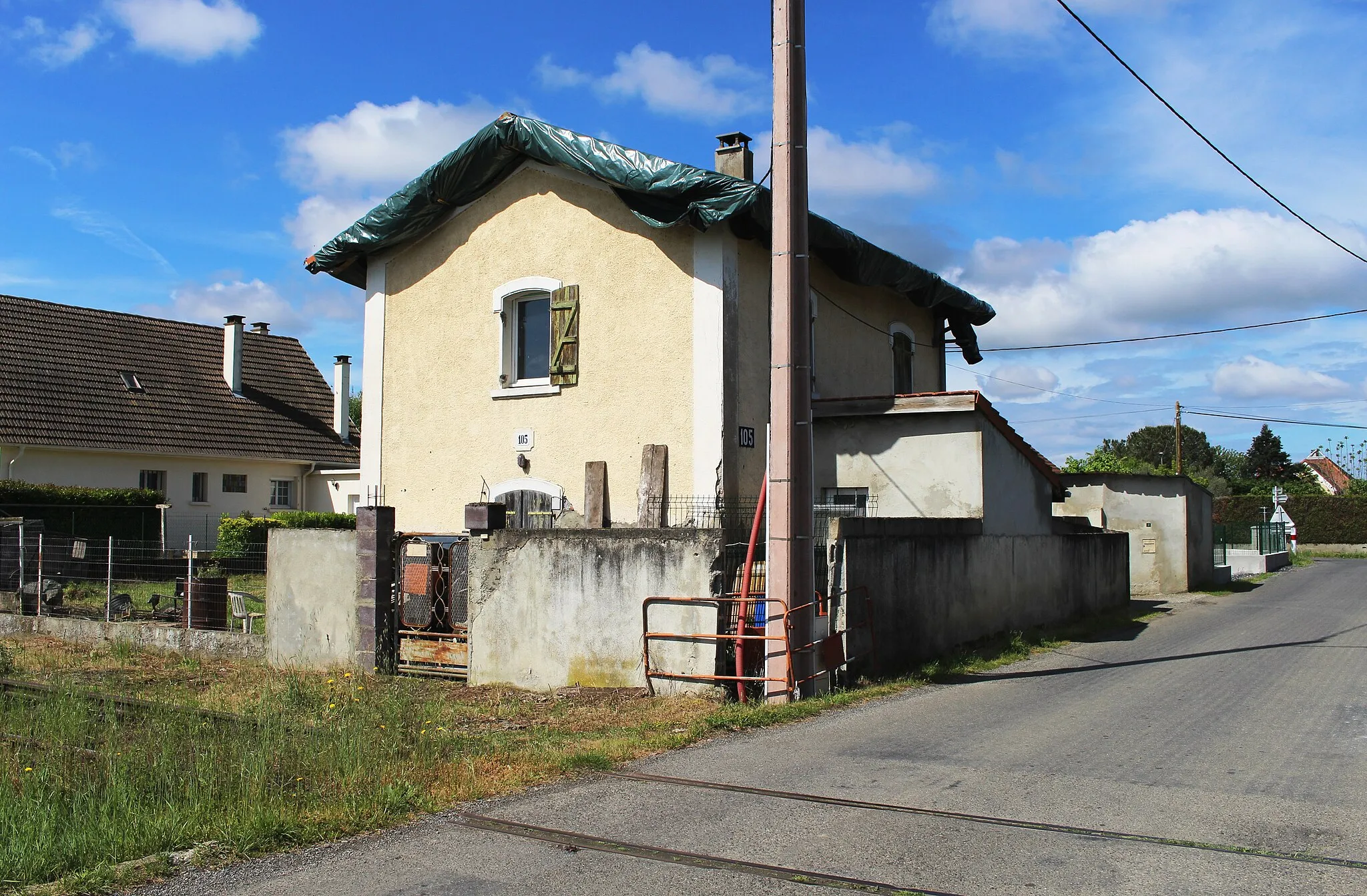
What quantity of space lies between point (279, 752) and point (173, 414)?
2807cm

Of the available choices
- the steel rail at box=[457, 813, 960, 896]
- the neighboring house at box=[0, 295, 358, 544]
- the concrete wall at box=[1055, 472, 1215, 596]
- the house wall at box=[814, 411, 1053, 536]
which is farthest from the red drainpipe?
the neighboring house at box=[0, 295, 358, 544]

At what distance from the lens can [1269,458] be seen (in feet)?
289

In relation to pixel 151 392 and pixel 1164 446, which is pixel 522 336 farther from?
pixel 1164 446

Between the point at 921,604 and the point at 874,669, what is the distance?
4.82ft

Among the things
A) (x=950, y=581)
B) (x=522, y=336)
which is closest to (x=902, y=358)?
(x=522, y=336)

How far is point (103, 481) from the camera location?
1200 inches

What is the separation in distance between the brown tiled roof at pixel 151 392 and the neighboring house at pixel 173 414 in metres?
→ 0.04

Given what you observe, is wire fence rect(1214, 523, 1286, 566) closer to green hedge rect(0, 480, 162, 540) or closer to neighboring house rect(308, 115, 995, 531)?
neighboring house rect(308, 115, 995, 531)

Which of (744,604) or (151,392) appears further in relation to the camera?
(151,392)

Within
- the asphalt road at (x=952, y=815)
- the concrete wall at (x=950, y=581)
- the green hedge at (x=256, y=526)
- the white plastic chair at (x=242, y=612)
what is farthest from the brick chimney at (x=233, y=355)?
the asphalt road at (x=952, y=815)

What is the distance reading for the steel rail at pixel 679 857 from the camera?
499cm

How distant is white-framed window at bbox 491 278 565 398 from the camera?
15719 mm

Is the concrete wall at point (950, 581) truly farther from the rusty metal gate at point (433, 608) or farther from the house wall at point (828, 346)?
the rusty metal gate at point (433, 608)

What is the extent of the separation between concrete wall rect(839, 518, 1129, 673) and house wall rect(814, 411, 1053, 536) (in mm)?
570
